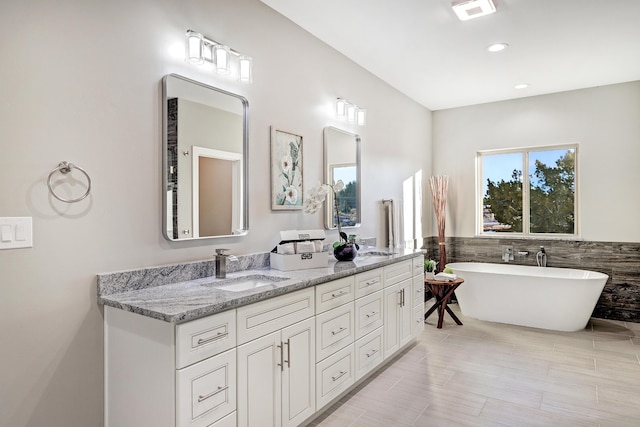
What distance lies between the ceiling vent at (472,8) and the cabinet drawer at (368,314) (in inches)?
81.8

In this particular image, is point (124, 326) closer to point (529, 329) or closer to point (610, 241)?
point (529, 329)

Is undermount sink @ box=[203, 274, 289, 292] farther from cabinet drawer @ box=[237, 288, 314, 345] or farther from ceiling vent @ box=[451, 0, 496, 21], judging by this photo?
ceiling vent @ box=[451, 0, 496, 21]

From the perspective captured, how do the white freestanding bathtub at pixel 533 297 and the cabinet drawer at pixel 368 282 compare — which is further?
the white freestanding bathtub at pixel 533 297

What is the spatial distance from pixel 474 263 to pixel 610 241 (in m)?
1.51

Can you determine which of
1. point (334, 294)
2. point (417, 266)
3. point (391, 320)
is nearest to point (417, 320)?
point (417, 266)

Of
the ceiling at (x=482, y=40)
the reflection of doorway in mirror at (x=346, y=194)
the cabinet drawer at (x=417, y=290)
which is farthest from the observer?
the cabinet drawer at (x=417, y=290)

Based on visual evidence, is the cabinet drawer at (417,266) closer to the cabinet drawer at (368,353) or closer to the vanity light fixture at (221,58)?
the cabinet drawer at (368,353)

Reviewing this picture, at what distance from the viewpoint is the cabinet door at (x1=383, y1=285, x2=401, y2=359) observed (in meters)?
3.09

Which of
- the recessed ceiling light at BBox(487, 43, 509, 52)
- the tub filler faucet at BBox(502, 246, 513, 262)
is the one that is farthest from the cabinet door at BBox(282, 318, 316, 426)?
the tub filler faucet at BBox(502, 246, 513, 262)

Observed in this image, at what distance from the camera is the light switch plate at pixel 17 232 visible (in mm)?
1518

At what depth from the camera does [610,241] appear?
4594 mm

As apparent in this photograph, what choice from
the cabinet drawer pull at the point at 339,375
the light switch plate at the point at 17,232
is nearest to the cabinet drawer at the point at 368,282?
the cabinet drawer pull at the point at 339,375

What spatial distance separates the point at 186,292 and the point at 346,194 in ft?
6.80

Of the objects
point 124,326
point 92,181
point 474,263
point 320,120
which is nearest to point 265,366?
point 124,326
